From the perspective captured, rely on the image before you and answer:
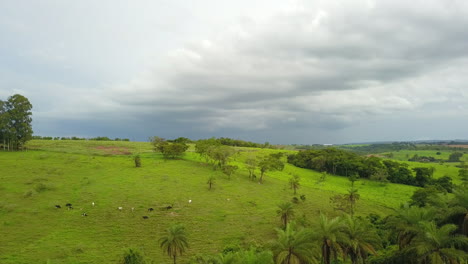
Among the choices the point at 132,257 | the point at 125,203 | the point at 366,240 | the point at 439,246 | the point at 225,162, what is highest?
the point at 225,162

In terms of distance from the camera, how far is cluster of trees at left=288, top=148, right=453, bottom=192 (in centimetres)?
11300

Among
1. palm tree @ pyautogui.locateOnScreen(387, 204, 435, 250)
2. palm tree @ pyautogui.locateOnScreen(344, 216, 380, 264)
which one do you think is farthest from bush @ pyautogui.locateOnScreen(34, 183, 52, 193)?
palm tree @ pyautogui.locateOnScreen(387, 204, 435, 250)

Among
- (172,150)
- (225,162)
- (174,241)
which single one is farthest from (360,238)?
(172,150)

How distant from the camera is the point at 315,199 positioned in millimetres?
81438

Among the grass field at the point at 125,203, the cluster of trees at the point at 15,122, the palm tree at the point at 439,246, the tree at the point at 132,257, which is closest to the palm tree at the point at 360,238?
the palm tree at the point at 439,246

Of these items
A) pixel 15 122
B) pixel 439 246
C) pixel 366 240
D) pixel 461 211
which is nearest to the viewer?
pixel 439 246

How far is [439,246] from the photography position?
29.4 meters

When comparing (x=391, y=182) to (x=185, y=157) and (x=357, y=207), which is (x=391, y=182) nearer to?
(x=357, y=207)

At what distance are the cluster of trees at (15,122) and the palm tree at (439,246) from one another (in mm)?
118140

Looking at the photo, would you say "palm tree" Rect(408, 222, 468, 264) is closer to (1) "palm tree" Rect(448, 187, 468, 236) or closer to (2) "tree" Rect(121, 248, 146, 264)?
(1) "palm tree" Rect(448, 187, 468, 236)

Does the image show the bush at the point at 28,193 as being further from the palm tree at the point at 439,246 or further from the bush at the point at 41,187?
the palm tree at the point at 439,246

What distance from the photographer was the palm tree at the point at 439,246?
28.4 metres

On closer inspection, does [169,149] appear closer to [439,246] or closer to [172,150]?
[172,150]

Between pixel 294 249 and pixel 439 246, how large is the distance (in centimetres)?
1554
